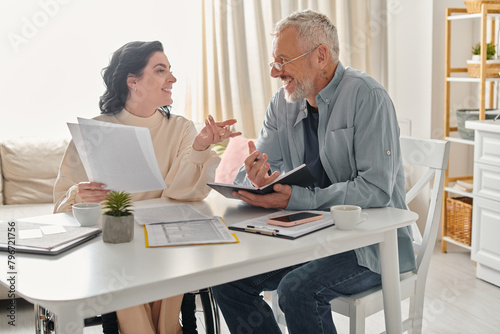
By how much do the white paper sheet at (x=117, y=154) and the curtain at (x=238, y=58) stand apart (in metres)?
2.02

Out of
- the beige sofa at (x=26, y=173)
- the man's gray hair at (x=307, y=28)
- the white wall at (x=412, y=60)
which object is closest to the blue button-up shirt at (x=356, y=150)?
the man's gray hair at (x=307, y=28)

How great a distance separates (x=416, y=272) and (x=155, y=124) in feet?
3.34

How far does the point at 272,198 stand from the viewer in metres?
1.67

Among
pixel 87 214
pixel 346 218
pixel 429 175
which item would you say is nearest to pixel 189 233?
pixel 87 214

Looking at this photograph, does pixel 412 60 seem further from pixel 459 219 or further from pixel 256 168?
pixel 256 168

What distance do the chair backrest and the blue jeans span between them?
235 millimetres

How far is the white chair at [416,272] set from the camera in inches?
66.3

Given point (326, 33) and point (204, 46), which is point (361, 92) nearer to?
point (326, 33)

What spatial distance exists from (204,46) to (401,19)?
4.16ft

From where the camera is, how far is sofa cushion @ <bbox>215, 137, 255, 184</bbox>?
3.22m

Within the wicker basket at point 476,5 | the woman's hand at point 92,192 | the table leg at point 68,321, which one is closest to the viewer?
the table leg at point 68,321

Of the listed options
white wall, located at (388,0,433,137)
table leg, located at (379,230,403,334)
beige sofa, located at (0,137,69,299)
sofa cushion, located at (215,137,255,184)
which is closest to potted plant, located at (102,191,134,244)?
table leg, located at (379,230,403,334)

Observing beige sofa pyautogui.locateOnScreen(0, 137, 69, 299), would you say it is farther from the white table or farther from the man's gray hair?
the white table

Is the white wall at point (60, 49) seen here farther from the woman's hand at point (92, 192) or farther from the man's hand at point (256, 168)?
the man's hand at point (256, 168)
